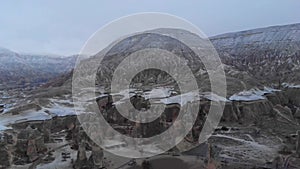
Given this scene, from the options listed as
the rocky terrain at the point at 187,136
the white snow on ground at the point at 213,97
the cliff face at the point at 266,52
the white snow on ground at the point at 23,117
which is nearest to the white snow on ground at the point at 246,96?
the rocky terrain at the point at 187,136

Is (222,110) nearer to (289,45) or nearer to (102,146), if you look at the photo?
(102,146)

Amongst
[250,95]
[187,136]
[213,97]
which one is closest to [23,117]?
[187,136]

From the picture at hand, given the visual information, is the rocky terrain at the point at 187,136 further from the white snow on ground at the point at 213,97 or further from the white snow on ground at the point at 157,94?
the white snow on ground at the point at 157,94

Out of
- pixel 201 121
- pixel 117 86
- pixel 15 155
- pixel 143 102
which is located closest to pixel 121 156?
pixel 15 155

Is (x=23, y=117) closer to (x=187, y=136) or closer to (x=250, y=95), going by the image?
(x=187, y=136)

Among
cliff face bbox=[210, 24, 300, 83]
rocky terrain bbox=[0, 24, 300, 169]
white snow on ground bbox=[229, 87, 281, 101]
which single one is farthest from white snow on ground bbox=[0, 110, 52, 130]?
cliff face bbox=[210, 24, 300, 83]

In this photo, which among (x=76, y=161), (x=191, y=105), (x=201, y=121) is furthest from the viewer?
(x=191, y=105)

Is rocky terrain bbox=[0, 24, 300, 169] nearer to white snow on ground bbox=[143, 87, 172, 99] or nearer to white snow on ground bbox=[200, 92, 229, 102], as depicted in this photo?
white snow on ground bbox=[200, 92, 229, 102]

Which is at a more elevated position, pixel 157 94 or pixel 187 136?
pixel 157 94
